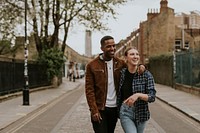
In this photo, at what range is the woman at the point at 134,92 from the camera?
6.13 m

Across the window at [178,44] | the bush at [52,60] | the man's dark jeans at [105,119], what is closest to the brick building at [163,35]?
the window at [178,44]

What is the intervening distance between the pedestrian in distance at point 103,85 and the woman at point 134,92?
0.73ft

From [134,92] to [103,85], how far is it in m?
0.48

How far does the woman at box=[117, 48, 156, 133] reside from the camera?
6.13 metres

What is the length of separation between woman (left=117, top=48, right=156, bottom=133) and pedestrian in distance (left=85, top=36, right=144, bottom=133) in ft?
0.73

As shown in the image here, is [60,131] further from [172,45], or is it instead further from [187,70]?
[172,45]

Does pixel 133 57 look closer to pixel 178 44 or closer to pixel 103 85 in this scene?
pixel 103 85

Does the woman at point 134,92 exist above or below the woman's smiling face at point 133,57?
below

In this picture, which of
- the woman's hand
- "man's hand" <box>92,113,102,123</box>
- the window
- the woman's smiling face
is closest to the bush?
the window

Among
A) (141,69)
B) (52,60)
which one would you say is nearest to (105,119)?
(141,69)

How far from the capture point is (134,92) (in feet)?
20.1

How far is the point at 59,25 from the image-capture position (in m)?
41.3

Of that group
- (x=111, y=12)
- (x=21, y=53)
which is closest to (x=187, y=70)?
(x=111, y=12)

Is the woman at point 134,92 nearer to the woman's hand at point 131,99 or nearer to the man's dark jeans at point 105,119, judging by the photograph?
the woman's hand at point 131,99
